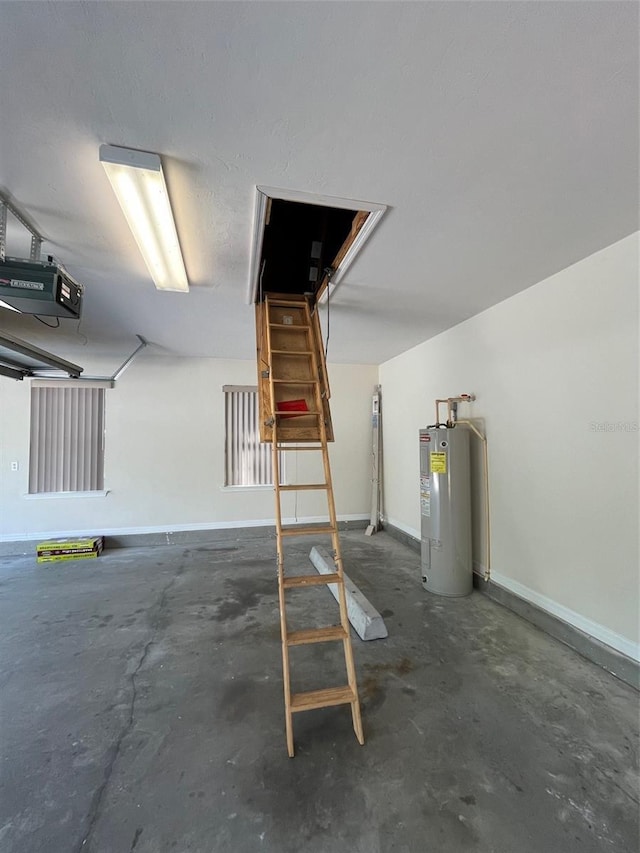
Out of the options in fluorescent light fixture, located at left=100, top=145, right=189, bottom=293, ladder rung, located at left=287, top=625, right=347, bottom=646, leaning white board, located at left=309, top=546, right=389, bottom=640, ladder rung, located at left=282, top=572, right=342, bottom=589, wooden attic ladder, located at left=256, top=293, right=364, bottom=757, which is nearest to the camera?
fluorescent light fixture, located at left=100, top=145, right=189, bottom=293

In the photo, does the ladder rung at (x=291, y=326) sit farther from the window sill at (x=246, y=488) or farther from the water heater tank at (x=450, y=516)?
the window sill at (x=246, y=488)

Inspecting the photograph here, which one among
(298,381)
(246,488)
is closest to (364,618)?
(298,381)

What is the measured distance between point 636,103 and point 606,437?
6.08 ft

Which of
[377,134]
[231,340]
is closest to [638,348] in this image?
[377,134]

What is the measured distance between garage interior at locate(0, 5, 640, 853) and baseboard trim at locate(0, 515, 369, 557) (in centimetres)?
83

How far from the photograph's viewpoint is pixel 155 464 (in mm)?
5492

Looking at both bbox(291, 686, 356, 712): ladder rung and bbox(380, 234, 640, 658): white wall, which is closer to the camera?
bbox(291, 686, 356, 712): ladder rung

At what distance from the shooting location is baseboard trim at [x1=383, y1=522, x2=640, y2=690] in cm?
230

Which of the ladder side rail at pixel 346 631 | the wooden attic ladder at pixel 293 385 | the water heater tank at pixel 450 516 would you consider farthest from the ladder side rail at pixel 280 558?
the water heater tank at pixel 450 516

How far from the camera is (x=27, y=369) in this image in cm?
409

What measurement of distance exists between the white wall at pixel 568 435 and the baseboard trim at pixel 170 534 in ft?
10.8

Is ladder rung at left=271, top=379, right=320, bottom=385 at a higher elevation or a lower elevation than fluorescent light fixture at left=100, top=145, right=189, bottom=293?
lower

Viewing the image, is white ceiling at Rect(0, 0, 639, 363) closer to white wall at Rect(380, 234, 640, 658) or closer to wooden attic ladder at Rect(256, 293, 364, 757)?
white wall at Rect(380, 234, 640, 658)

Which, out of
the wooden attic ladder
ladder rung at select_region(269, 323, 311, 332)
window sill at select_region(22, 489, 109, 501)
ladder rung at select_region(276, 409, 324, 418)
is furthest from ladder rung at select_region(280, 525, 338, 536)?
window sill at select_region(22, 489, 109, 501)
